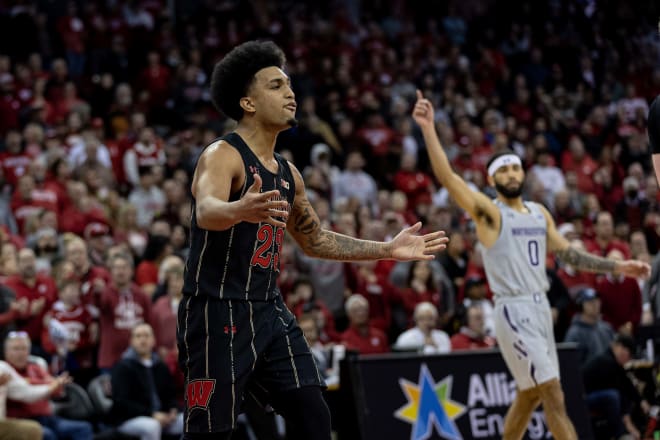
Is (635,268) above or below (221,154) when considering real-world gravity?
below

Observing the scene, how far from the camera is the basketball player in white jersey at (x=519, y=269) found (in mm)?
7793

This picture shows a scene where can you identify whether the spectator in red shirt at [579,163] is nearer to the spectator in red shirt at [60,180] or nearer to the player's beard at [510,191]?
the spectator in red shirt at [60,180]

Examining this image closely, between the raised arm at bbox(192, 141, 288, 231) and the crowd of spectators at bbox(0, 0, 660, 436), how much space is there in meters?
5.68

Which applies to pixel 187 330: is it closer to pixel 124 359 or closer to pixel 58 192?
pixel 124 359

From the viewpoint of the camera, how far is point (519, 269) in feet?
26.4

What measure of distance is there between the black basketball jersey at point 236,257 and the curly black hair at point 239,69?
0.30 metres

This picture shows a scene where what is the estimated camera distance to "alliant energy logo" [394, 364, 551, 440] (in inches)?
372

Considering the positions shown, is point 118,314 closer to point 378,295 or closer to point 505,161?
point 378,295

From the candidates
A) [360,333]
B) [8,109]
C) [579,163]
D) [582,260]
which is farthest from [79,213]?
[579,163]

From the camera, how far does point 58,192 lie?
12.7m

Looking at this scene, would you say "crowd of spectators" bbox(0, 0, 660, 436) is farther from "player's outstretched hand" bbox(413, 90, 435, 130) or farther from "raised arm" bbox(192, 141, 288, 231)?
"raised arm" bbox(192, 141, 288, 231)

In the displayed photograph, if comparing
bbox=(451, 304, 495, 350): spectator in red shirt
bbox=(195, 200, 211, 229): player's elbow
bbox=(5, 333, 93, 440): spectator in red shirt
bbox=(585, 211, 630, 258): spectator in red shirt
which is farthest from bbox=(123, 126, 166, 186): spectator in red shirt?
bbox=(195, 200, 211, 229): player's elbow

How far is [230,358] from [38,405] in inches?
206

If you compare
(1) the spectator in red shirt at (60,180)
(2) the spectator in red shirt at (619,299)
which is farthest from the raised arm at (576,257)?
(1) the spectator in red shirt at (60,180)
